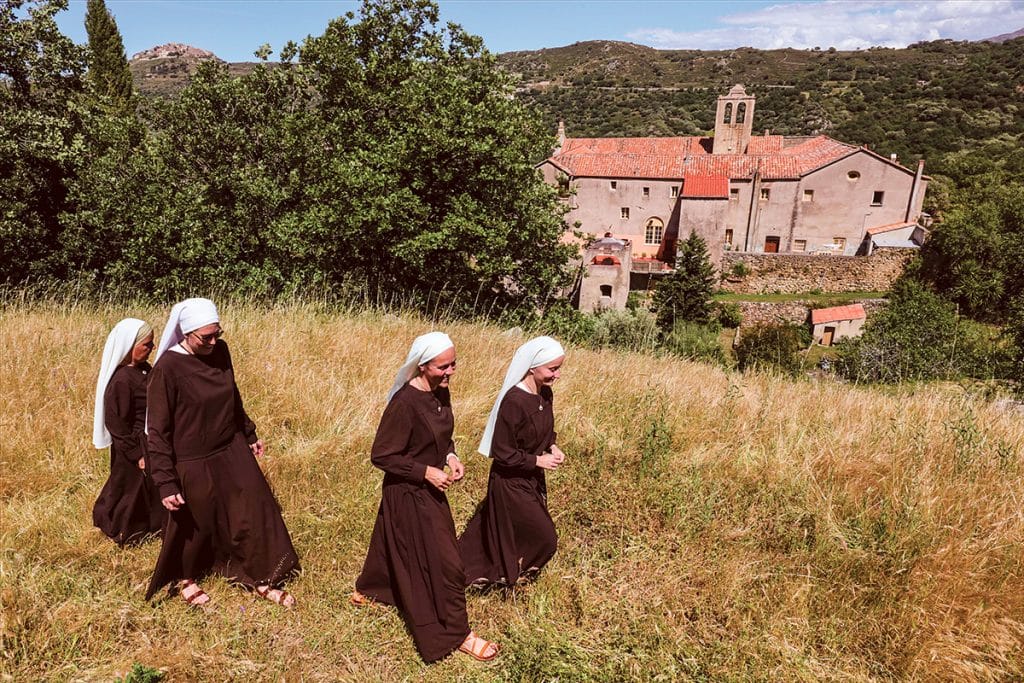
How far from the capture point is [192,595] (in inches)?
156

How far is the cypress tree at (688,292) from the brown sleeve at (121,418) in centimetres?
3077

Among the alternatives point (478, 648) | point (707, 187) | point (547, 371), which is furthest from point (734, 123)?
point (478, 648)

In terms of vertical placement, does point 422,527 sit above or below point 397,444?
below

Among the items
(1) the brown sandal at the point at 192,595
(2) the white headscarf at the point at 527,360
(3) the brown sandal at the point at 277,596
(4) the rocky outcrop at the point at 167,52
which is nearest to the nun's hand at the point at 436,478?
(2) the white headscarf at the point at 527,360

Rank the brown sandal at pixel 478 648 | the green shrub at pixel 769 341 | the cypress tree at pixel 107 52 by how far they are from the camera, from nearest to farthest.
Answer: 1. the brown sandal at pixel 478 648
2. the green shrub at pixel 769 341
3. the cypress tree at pixel 107 52

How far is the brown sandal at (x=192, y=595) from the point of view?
3932 millimetres

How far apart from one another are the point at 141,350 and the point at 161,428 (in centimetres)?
78

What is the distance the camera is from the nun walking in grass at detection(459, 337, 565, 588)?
3.79 metres

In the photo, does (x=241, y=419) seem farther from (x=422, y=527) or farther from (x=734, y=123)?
(x=734, y=123)

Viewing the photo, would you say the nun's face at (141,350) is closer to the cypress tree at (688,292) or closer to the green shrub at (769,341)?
the green shrub at (769,341)

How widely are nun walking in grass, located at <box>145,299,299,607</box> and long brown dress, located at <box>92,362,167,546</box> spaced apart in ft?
1.78

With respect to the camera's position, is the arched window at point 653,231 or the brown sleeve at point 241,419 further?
the arched window at point 653,231

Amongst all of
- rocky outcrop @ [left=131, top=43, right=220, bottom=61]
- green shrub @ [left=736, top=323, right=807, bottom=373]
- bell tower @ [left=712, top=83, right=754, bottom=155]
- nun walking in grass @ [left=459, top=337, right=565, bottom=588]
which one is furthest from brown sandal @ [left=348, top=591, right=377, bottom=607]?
rocky outcrop @ [left=131, top=43, right=220, bottom=61]

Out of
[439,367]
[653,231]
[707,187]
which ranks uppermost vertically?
[707,187]
